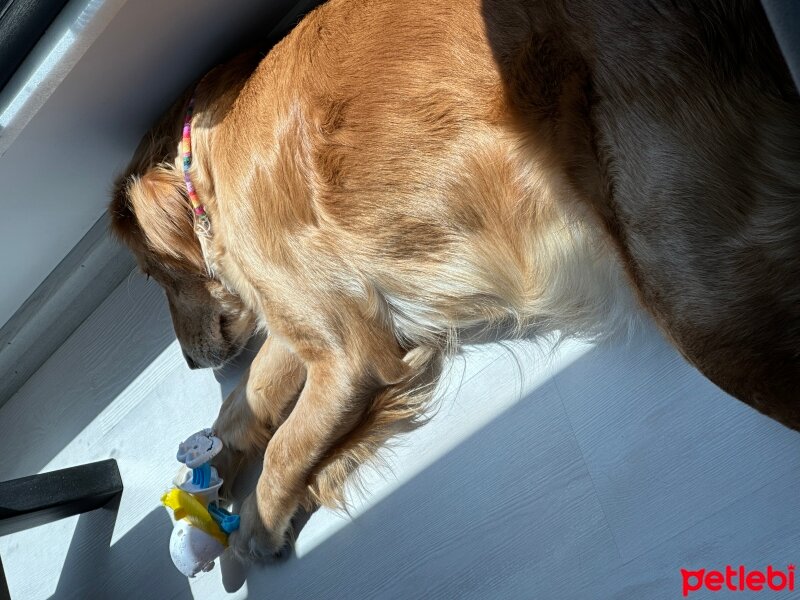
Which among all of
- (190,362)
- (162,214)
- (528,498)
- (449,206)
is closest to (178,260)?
(162,214)

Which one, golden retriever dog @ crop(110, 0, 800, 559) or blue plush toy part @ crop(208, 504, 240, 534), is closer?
golden retriever dog @ crop(110, 0, 800, 559)

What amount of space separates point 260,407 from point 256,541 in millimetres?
352

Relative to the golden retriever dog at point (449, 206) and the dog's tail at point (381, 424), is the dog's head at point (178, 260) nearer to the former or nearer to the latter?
the golden retriever dog at point (449, 206)

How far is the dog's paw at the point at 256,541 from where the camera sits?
2035 mm

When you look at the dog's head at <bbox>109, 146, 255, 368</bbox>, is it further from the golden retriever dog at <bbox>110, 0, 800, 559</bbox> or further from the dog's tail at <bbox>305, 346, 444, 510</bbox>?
the dog's tail at <bbox>305, 346, 444, 510</bbox>

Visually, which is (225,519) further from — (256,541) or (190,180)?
(190,180)

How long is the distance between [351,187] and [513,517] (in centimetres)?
81

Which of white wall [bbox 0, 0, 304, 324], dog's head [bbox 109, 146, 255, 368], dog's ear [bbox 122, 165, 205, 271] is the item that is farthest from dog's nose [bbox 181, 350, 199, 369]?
white wall [bbox 0, 0, 304, 324]

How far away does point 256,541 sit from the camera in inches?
80.7

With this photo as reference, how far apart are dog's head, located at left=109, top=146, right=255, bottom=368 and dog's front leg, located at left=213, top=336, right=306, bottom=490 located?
0.44 feet

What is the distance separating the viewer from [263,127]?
6.10ft

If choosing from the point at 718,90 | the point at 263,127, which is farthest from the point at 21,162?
the point at 718,90

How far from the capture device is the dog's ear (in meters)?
2.07

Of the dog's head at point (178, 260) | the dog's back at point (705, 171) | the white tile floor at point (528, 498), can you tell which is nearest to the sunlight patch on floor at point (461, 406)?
the white tile floor at point (528, 498)
